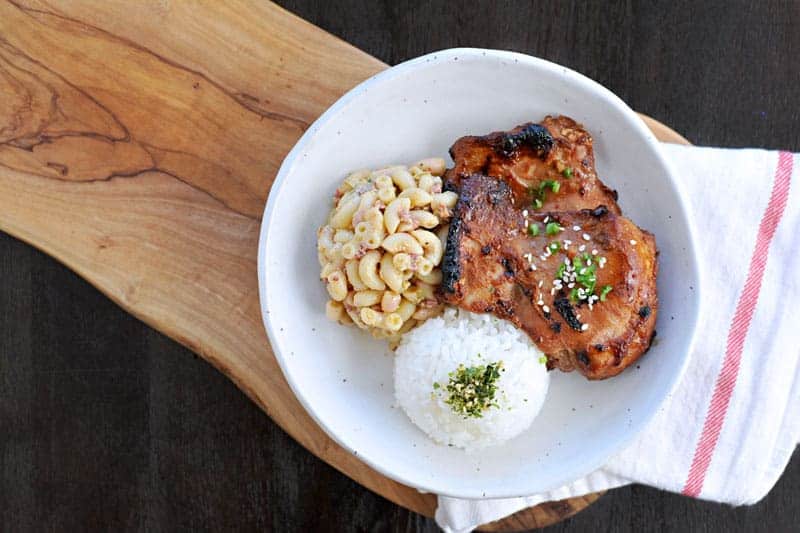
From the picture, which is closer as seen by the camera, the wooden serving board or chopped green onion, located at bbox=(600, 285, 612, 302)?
chopped green onion, located at bbox=(600, 285, 612, 302)

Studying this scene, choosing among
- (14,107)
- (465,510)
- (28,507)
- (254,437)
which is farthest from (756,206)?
(28,507)

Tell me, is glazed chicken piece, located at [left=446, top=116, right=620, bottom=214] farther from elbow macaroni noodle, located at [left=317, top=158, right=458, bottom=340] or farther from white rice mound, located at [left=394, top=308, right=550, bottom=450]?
white rice mound, located at [left=394, top=308, right=550, bottom=450]

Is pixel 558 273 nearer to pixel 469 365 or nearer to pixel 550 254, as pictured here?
pixel 550 254

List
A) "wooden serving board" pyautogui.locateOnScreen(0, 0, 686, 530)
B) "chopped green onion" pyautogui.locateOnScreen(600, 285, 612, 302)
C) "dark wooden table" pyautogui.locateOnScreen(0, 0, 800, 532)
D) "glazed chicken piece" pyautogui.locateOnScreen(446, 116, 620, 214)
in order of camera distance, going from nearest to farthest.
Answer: "chopped green onion" pyautogui.locateOnScreen(600, 285, 612, 302), "glazed chicken piece" pyautogui.locateOnScreen(446, 116, 620, 214), "wooden serving board" pyautogui.locateOnScreen(0, 0, 686, 530), "dark wooden table" pyautogui.locateOnScreen(0, 0, 800, 532)

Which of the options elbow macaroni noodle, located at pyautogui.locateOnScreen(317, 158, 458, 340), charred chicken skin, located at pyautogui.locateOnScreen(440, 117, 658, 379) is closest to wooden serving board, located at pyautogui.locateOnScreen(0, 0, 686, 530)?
elbow macaroni noodle, located at pyautogui.locateOnScreen(317, 158, 458, 340)

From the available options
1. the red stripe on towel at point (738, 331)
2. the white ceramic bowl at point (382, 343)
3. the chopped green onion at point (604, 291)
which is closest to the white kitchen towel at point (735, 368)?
the red stripe on towel at point (738, 331)

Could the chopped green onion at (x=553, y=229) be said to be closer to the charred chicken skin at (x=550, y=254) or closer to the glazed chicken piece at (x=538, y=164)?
the charred chicken skin at (x=550, y=254)

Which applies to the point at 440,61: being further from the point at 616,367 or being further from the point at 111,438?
the point at 111,438
